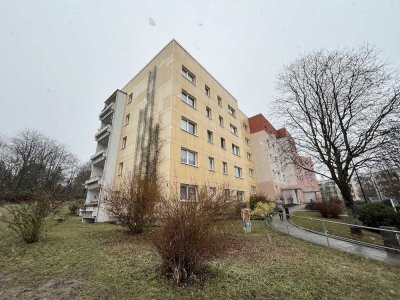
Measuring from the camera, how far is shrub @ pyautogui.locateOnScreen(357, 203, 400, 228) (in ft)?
37.4

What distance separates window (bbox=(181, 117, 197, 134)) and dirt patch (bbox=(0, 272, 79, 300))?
42.8ft

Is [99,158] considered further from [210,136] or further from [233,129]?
[233,129]

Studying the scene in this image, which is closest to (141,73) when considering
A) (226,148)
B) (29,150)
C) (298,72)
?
(226,148)

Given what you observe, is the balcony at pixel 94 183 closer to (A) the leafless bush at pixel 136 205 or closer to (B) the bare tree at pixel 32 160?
(A) the leafless bush at pixel 136 205

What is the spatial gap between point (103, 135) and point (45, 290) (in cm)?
1838

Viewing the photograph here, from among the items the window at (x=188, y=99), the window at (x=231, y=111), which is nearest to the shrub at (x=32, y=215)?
the window at (x=188, y=99)

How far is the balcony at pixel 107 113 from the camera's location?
803 inches

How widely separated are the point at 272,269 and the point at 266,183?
2667 centimetres

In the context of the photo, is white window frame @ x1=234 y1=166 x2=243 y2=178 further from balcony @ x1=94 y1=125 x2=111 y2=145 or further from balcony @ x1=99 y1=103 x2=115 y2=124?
balcony @ x1=99 y1=103 x2=115 y2=124

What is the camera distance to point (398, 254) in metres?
6.77

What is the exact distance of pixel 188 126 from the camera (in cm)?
1697

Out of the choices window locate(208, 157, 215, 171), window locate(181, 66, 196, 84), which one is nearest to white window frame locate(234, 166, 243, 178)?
window locate(208, 157, 215, 171)

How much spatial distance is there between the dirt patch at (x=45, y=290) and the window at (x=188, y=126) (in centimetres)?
1306

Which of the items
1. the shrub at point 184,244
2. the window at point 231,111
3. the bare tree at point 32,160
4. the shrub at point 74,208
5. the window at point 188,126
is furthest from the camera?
the bare tree at point 32,160
